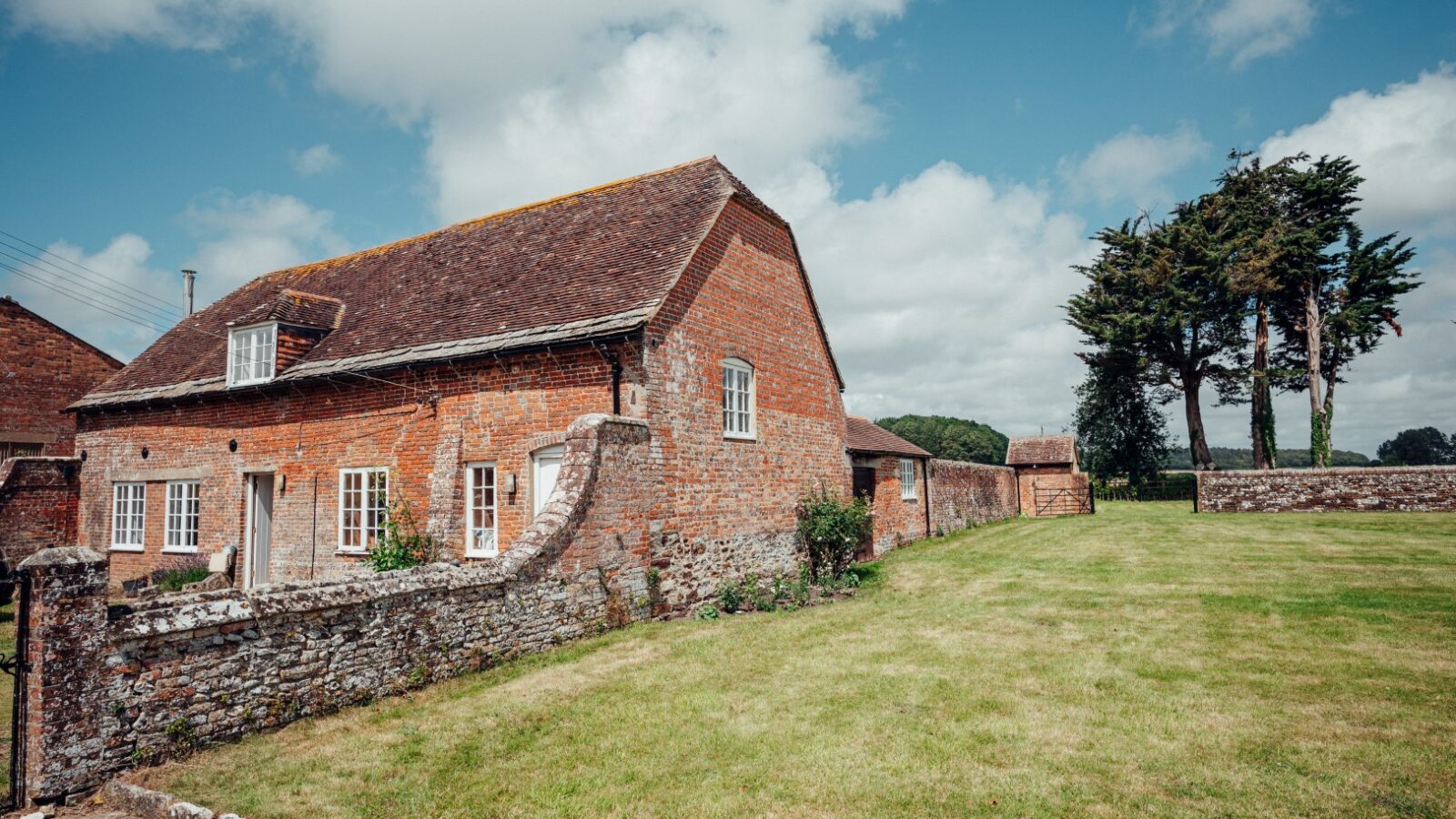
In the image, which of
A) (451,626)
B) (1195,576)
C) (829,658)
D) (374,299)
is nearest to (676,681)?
(829,658)

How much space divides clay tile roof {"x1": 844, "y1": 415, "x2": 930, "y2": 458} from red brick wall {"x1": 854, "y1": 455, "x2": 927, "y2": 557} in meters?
0.28

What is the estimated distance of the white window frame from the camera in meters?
13.3

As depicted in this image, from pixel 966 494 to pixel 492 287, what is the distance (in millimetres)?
19786

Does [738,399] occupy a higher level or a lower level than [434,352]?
lower

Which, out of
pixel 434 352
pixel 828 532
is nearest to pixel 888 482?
pixel 828 532

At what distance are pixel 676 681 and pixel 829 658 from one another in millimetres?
1990

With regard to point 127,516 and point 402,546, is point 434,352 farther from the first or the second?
point 127,516

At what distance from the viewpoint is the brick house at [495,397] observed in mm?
11859

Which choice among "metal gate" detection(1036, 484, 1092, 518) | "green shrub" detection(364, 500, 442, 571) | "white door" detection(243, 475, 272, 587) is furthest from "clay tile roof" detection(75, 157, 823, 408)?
"metal gate" detection(1036, 484, 1092, 518)

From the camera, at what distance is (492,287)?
49.1 ft

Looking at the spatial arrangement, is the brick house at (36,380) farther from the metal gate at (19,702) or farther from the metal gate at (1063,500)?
the metal gate at (1063,500)

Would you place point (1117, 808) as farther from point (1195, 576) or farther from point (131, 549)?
point (131, 549)

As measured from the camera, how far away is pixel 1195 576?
13602 millimetres

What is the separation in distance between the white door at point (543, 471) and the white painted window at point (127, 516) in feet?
42.0
